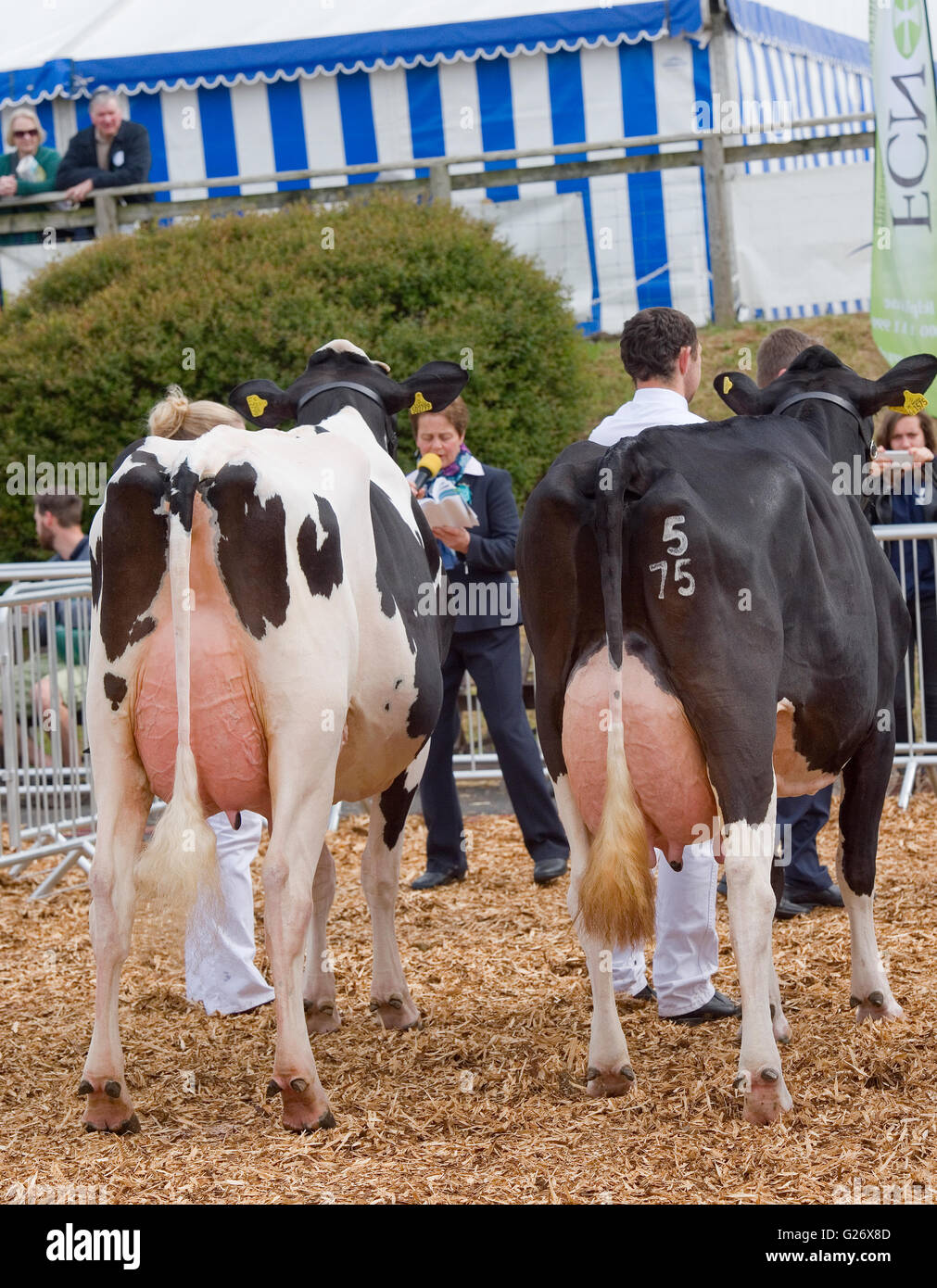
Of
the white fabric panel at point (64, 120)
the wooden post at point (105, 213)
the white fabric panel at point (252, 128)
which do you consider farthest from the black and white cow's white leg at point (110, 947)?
the white fabric panel at point (64, 120)

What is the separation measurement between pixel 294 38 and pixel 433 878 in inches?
437

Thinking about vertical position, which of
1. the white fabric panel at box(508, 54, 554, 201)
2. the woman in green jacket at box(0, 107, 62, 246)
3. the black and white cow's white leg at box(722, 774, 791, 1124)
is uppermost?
the white fabric panel at box(508, 54, 554, 201)

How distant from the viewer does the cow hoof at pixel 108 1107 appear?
429cm

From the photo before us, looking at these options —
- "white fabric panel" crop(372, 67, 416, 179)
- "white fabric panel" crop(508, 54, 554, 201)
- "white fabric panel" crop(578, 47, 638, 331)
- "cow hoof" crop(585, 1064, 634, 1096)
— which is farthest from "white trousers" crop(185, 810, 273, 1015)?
"white fabric panel" crop(372, 67, 416, 179)

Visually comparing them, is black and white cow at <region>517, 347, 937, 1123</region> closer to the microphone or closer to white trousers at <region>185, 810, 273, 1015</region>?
white trousers at <region>185, 810, 273, 1015</region>

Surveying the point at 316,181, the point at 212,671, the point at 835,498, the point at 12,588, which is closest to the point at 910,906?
the point at 835,498

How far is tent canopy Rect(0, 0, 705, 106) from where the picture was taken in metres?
15.3

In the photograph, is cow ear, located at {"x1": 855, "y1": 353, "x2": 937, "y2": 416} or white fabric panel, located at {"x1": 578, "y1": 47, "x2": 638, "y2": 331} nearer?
cow ear, located at {"x1": 855, "y1": 353, "x2": 937, "y2": 416}

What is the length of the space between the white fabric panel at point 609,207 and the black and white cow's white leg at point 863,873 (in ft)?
30.2

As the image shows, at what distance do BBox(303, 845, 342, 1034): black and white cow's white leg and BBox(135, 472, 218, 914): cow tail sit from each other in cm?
125

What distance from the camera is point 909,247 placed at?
8539mm

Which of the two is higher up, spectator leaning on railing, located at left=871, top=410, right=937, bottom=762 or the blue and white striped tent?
the blue and white striped tent
